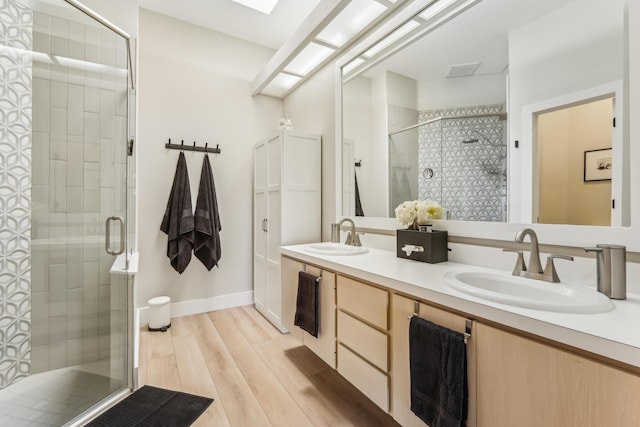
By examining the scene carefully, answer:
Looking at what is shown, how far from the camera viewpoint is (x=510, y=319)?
841 mm

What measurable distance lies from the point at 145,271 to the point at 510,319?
9.84 feet

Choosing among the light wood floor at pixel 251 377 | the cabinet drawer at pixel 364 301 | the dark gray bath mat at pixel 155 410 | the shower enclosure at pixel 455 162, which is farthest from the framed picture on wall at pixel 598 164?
the dark gray bath mat at pixel 155 410

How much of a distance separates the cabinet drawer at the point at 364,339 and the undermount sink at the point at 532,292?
0.44 m

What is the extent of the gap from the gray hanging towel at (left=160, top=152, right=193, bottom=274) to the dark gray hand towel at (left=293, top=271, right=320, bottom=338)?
1.43 meters

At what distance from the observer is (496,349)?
0.88 metres

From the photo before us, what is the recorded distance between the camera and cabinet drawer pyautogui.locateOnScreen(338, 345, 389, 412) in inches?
51.4

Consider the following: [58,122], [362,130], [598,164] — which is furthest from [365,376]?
[58,122]

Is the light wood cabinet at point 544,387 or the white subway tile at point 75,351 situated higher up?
the light wood cabinet at point 544,387

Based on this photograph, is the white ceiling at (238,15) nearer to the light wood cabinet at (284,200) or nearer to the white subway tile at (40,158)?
the light wood cabinet at (284,200)

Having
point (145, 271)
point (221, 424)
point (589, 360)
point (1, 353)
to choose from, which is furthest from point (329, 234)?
point (1, 353)

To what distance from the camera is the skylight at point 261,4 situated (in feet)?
8.38

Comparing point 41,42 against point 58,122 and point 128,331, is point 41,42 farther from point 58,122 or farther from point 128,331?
point 128,331

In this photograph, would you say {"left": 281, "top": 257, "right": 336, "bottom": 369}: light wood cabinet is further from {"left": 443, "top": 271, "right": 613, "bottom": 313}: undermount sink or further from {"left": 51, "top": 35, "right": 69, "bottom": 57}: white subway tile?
{"left": 51, "top": 35, "right": 69, "bottom": 57}: white subway tile

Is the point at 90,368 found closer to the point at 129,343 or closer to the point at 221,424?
the point at 129,343
